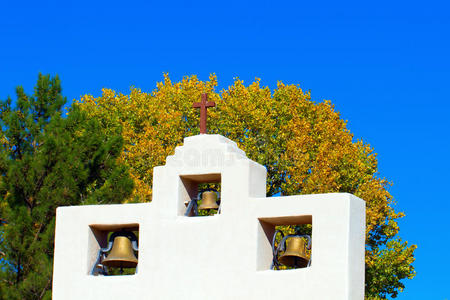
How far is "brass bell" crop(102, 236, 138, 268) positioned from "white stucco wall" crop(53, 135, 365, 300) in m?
0.26

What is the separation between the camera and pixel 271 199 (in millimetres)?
12406

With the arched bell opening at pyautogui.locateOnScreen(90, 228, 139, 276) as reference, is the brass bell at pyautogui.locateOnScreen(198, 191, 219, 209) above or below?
above

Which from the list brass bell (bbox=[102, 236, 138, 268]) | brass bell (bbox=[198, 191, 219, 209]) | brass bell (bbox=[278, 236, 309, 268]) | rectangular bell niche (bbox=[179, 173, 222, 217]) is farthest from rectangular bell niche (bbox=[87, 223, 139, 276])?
brass bell (bbox=[278, 236, 309, 268])

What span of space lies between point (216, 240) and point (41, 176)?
27.4 ft

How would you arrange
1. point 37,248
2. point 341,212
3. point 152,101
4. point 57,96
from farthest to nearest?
point 152,101
point 57,96
point 37,248
point 341,212

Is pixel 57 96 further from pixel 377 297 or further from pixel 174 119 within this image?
pixel 377 297

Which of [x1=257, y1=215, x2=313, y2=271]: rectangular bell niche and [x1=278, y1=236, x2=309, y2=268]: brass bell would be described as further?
[x1=278, y1=236, x2=309, y2=268]: brass bell

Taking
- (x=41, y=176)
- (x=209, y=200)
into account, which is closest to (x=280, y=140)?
Answer: (x=41, y=176)

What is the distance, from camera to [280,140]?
104ft

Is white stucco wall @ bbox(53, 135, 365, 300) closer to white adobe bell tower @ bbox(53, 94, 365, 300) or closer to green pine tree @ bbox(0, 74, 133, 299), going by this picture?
white adobe bell tower @ bbox(53, 94, 365, 300)

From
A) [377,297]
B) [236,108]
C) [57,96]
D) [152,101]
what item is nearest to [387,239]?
[377,297]

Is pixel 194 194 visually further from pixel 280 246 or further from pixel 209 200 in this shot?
pixel 280 246

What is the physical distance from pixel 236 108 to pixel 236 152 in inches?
762

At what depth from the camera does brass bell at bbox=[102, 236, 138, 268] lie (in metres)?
13.6
